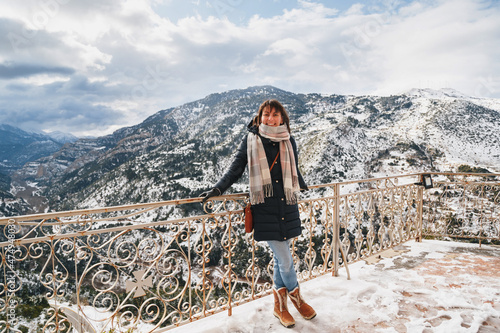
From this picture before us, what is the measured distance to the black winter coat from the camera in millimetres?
2393

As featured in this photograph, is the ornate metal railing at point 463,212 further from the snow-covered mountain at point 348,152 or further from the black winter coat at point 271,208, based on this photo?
the snow-covered mountain at point 348,152

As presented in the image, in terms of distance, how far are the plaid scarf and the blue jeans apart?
1.32 feet

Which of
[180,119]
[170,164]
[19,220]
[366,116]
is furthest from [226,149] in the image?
[180,119]

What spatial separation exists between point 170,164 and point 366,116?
7474 cm

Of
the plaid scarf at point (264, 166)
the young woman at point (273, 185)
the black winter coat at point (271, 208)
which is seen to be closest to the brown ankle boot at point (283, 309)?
the young woman at point (273, 185)

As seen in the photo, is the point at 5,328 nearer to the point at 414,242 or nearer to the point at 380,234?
the point at 380,234

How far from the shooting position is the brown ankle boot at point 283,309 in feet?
8.27

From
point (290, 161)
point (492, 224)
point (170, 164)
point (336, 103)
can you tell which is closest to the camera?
point (290, 161)

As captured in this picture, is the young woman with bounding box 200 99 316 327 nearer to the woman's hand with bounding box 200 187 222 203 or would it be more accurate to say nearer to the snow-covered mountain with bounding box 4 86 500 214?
the woman's hand with bounding box 200 187 222 203

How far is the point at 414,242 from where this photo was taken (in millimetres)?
5145

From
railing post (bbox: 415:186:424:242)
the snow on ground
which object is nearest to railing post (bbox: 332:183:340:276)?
the snow on ground

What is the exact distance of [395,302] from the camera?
2.95 m

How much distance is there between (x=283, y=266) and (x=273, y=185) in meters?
0.76

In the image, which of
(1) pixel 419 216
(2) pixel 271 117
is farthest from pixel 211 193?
(1) pixel 419 216
